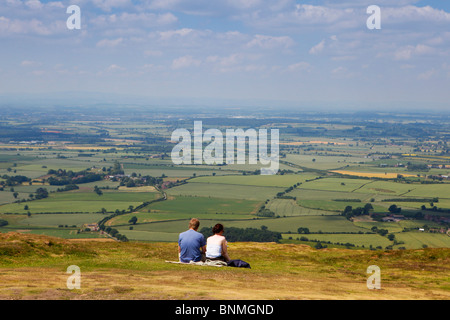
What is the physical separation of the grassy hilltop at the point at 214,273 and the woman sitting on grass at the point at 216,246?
72cm

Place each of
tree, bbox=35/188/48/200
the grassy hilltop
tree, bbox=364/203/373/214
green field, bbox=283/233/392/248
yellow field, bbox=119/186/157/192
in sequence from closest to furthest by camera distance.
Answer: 1. the grassy hilltop
2. green field, bbox=283/233/392/248
3. tree, bbox=364/203/373/214
4. tree, bbox=35/188/48/200
5. yellow field, bbox=119/186/157/192

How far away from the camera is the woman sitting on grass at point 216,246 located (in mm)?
18484

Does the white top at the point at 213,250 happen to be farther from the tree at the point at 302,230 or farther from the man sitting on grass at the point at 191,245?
the tree at the point at 302,230

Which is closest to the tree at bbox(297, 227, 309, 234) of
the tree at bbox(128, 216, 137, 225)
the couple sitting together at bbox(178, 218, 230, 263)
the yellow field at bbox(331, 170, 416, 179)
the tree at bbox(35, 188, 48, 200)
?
the tree at bbox(128, 216, 137, 225)

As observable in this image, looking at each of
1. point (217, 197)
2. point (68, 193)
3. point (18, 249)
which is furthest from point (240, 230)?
point (68, 193)

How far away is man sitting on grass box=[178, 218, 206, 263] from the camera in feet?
60.4

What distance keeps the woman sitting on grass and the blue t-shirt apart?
0.31m

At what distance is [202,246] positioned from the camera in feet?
61.7

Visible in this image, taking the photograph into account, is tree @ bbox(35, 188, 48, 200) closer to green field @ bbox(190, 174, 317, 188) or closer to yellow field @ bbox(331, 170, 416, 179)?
green field @ bbox(190, 174, 317, 188)

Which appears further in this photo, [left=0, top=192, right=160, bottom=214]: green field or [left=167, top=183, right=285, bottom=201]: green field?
[left=167, top=183, right=285, bottom=201]: green field

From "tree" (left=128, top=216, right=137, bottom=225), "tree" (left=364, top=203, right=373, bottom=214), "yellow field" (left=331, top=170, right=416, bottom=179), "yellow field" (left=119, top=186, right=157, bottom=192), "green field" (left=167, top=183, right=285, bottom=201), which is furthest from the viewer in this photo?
"yellow field" (left=331, top=170, right=416, bottom=179)

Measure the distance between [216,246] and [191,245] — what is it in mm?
1015

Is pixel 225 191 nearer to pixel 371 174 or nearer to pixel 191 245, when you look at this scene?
pixel 371 174
